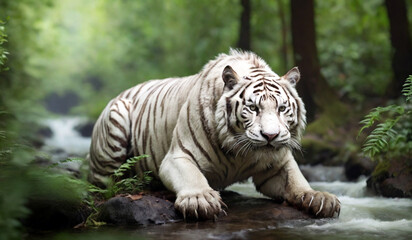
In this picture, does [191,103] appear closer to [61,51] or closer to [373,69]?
[373,69]

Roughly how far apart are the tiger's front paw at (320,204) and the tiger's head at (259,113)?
0.38 meters

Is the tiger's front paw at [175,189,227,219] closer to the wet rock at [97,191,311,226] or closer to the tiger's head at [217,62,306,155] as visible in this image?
the wet rock at [97,191,311,226]

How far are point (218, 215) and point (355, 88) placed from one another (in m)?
7.85

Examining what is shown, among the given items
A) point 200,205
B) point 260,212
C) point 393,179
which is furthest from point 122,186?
point 393,179

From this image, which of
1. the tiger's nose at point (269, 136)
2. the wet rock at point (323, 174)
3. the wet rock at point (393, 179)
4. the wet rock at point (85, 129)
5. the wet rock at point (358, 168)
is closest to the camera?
the tiger's nose at point (269, 136)

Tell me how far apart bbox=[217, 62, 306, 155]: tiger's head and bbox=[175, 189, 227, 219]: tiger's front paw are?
0.39 m

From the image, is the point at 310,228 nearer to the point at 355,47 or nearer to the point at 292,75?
the point at 292,75

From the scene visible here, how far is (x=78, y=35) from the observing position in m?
35.1

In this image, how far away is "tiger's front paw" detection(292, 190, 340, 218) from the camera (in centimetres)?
348

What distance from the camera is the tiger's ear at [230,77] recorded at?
11.8ft

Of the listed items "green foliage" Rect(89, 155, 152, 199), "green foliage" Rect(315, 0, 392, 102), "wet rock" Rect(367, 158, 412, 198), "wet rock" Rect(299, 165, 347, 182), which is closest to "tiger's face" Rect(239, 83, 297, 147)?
"green foliage" Rect(89, 155, 152, 199)

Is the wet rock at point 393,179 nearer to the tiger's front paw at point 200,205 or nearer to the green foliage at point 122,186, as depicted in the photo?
the tiger's front paw at point 200,205

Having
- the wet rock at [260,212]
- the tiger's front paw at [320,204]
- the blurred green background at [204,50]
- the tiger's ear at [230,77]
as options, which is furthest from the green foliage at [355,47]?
the tiger's ear at [230,77]

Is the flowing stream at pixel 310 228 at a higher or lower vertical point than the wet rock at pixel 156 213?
lower
